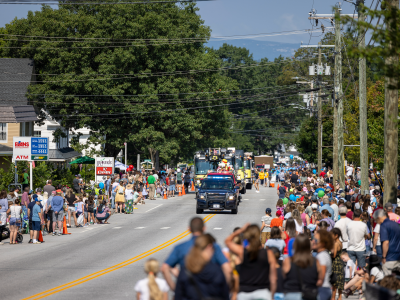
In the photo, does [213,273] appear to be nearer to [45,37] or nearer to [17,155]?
[17,155]

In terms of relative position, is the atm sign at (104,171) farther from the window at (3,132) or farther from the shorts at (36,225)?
the shorts at (36,225)

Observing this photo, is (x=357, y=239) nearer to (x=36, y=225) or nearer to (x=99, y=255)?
(x=99, y=255)

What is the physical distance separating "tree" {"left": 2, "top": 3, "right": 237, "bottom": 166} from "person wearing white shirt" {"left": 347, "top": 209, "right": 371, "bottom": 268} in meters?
36.5

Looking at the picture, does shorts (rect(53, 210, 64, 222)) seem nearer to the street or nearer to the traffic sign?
the street

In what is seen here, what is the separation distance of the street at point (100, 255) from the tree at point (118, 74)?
18.7m

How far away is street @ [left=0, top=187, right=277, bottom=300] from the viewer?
13.2 meters

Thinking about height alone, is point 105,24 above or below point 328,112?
above

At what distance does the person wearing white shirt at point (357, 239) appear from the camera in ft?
41.2

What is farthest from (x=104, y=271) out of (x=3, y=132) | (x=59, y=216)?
(x=3, y=132)

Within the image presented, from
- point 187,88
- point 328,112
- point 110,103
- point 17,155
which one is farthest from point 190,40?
point 17,155

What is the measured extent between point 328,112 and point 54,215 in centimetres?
4455

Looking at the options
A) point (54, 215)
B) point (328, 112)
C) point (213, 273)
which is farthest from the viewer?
point (328, 112)

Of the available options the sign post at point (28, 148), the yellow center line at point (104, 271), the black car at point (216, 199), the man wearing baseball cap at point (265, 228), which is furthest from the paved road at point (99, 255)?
the sign post at point (28, 148)

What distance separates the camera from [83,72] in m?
50.0
